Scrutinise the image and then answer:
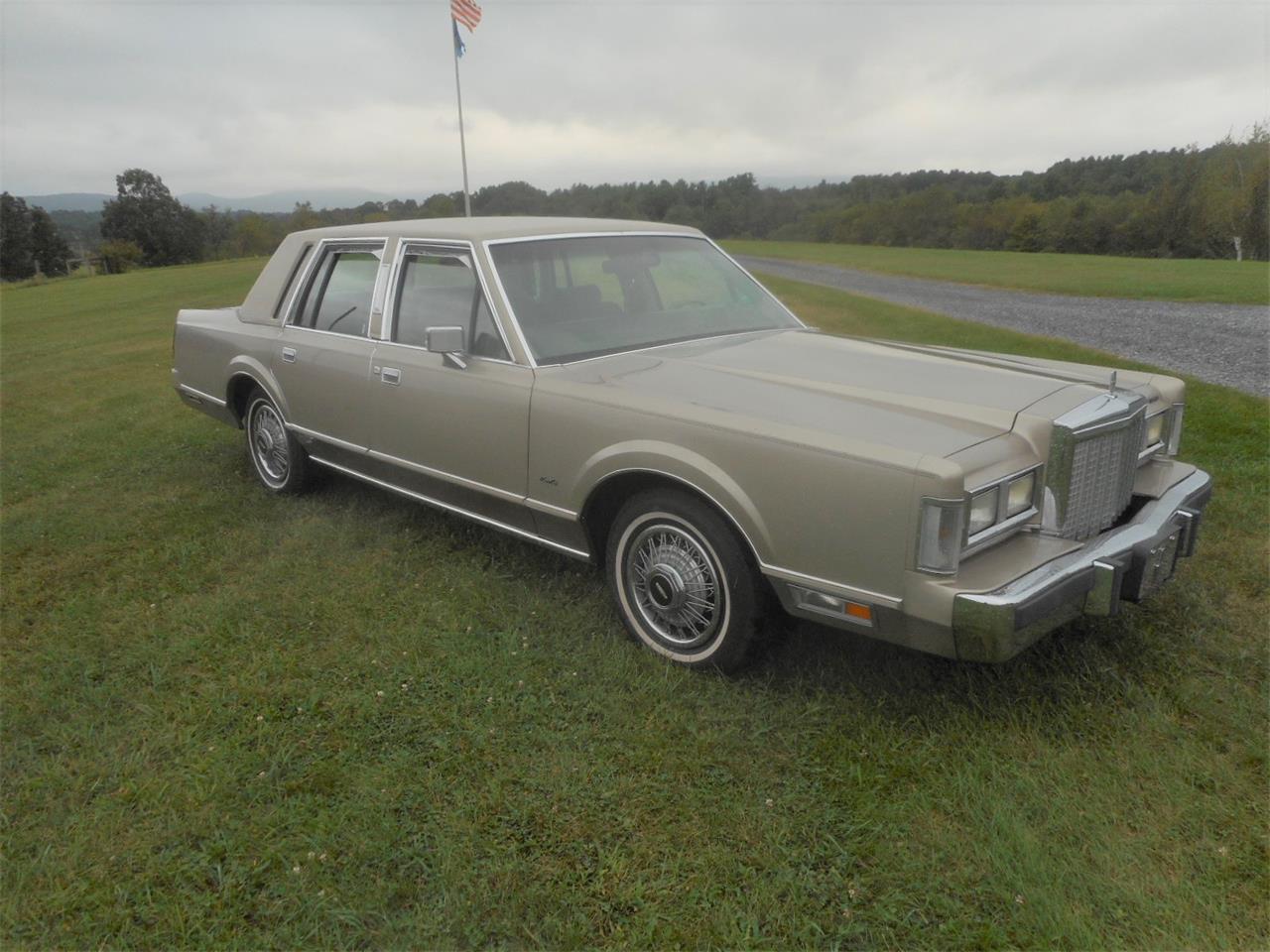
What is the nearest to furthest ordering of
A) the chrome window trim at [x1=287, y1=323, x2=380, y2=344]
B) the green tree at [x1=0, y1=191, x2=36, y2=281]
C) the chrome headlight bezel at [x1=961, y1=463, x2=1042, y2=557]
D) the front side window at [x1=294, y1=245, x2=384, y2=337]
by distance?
1. the chrome headlight bezel at [x1=961, y1=463, x2=1042, y2=557]
2. the chrome window trim at [x1=287, y1=323, x2=380, y2=344]
3. the front side window at [x1=294, y1=245, x2=384, y2=337]
4. the green tree at [x1=0, y1=191, x2=36, y2=281]

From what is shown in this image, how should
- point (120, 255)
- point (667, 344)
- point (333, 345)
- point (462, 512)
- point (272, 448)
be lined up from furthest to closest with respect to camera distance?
point (120, 255) → point (272, 448) → point (333, 345) → point (462, 512) → point (667, 344)

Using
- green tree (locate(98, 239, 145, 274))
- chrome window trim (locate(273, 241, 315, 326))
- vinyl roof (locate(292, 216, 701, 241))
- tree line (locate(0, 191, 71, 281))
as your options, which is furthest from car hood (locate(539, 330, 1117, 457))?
tree line (locate(0, 191, 71, 281))

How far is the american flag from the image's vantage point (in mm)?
16016

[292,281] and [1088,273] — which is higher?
[292,281]

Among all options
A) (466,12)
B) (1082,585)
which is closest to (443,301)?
(1082,585)

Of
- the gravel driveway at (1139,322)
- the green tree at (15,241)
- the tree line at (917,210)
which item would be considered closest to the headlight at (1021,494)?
the gravel driveway at (1139,322)

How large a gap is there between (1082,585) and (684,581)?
52.5 inches

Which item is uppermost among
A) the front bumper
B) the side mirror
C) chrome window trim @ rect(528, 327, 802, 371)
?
the side mirror

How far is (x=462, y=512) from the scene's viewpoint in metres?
4.19

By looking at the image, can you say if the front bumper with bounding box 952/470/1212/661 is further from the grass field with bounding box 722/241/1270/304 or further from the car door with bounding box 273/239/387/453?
the grass field with bounding box 722/241/1270/304

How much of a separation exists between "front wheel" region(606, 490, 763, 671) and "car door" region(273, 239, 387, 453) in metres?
1.85

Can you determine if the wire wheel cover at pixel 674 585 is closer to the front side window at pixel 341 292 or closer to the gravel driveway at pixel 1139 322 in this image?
the front side window at pixel 341 292

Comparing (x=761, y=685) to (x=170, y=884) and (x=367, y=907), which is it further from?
(x=170, y=884)

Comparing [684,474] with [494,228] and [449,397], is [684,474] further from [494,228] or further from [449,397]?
[494,228]
